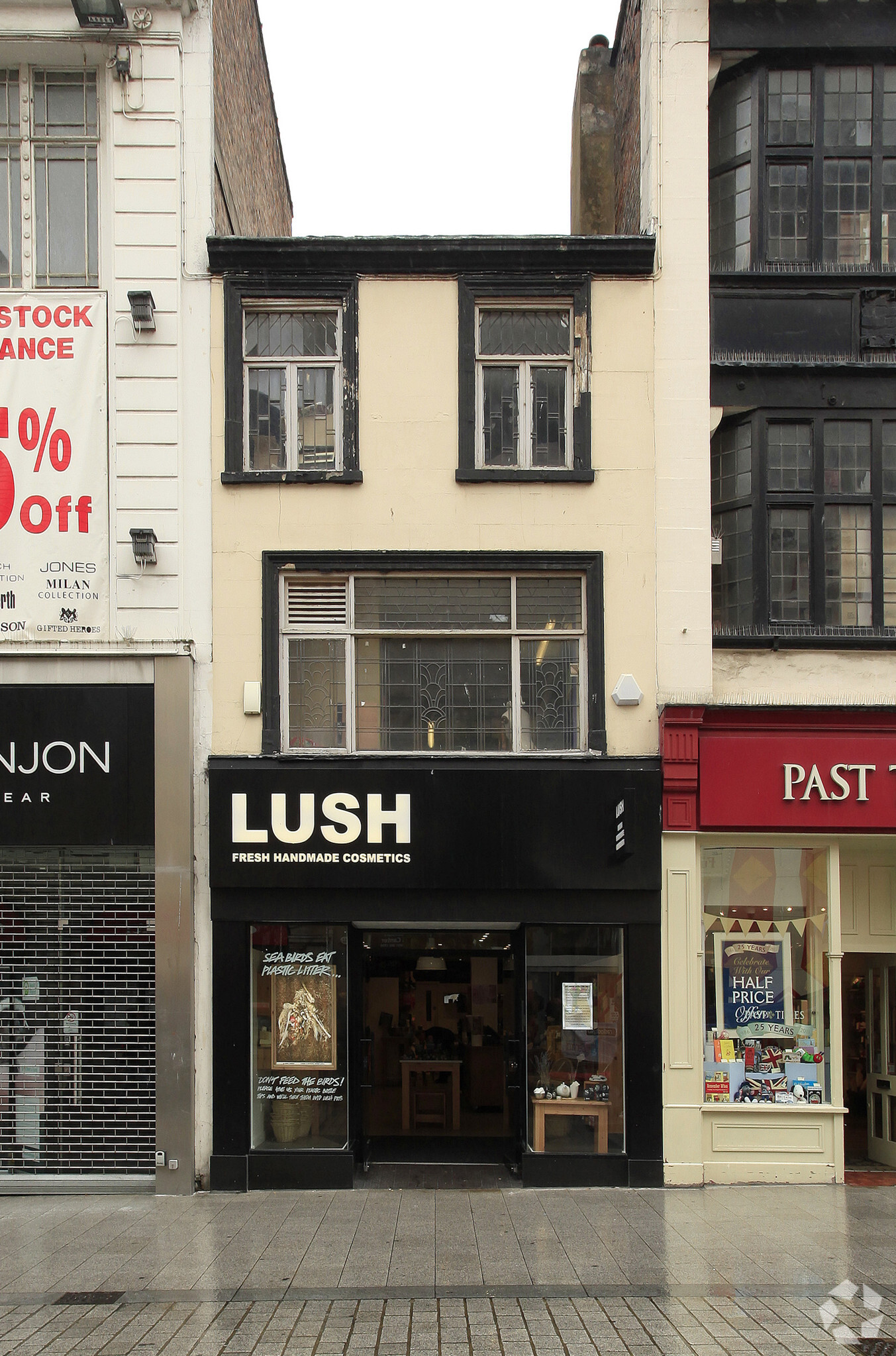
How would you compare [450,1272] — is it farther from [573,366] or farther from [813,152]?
[813,152]

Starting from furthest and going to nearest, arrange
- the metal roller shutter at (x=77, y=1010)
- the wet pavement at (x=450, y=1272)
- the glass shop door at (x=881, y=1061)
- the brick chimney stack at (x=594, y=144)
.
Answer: the brick chimney stack at (x=594, y=144) → the glass shop door at (x=881, y=1061) → the metal roller shutter at (x=77, y=1010) → the wet pavement at (x=450, y=1272)

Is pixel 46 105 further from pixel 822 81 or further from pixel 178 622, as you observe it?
pixel 822 81

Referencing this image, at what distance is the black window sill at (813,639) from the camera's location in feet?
35.4

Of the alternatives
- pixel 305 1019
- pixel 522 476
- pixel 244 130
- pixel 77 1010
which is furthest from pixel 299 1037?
pixel 244 130

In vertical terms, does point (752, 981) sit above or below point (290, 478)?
below

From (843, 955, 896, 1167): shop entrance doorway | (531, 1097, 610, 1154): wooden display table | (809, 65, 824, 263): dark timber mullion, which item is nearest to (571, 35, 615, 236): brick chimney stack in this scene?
(809, 65, 824, 263): dark timber mullion

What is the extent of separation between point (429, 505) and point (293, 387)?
6.48 ft

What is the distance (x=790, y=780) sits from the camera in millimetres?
10539

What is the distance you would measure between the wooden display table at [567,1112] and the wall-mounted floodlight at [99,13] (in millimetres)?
11816

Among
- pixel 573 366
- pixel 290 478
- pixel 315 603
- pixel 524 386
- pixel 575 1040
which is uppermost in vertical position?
pixel 573 366

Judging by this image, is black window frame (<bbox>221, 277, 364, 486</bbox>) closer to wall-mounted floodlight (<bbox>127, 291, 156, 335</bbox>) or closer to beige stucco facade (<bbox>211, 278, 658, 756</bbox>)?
beige stucco facade (<bbox>211, 278, 658, 756</bbox>)

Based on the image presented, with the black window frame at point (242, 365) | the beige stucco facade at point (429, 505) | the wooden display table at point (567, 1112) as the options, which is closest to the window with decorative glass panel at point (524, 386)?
the beige stucco facade at point (429, 505)

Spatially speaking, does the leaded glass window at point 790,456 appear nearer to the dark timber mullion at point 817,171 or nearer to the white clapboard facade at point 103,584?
the dark timber mullion at point 817,171

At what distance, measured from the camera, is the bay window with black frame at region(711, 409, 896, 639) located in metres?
10.9
